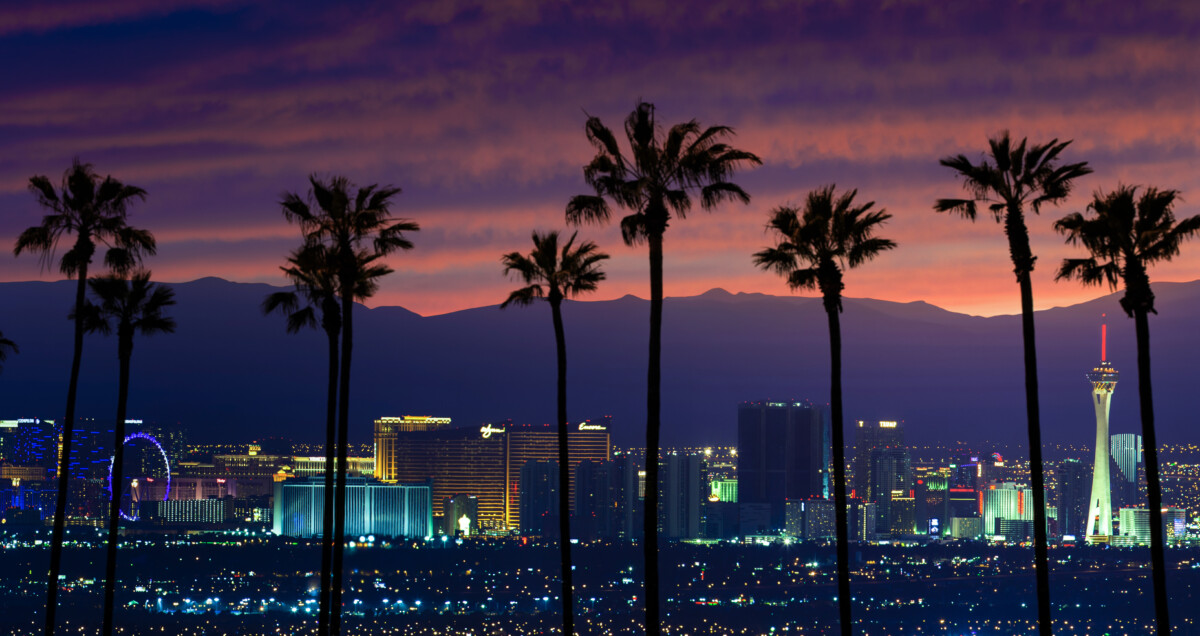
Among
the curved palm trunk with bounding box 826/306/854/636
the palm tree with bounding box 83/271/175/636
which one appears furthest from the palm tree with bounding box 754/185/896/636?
the palm tree with bounding box 83/271/175/636

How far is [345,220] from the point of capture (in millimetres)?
37562

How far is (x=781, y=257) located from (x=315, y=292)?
11586 millimetres

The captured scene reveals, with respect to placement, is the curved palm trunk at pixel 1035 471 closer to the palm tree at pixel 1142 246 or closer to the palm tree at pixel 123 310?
the palm tree at pixel 1142 246

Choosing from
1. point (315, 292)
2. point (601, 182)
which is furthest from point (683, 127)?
point (315, 292)

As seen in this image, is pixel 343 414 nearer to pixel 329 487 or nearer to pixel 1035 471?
pixel 329 487

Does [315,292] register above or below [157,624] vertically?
above

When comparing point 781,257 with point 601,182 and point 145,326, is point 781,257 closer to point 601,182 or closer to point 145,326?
point 601,182

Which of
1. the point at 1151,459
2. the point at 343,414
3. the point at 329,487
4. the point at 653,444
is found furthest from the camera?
the point at 329,487

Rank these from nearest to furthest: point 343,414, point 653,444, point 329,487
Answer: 1. point 653,444
2. point 343,414
3. point 329,487

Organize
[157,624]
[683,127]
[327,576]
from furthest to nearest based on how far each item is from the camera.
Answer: [157,624], [327,576], [683,127]

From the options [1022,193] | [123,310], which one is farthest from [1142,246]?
[123,310]

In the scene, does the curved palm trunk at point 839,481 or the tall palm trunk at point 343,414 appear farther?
the tall palm trunk at point 343,414

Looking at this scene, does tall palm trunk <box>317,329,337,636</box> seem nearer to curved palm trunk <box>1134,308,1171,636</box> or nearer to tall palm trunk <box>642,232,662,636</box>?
tall palm trunk <box>642,232,662,636</box>

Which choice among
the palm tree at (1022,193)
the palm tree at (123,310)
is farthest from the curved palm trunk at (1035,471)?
the palm tree at (123,310)
